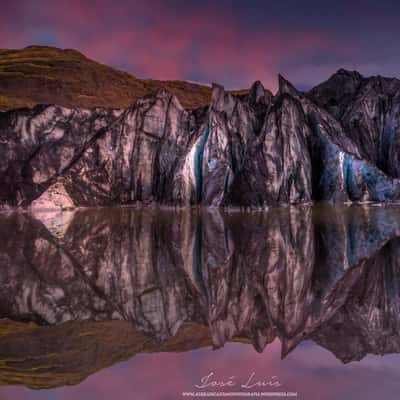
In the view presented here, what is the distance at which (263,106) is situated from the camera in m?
56.4

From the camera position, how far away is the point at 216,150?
154 feet

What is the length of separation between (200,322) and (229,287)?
2.03m

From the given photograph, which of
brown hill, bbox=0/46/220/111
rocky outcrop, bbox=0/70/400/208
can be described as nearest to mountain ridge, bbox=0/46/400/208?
rocky outcrop, bbox=0/70/400/208

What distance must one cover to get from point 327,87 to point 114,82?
1715 inches

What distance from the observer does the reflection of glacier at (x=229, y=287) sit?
23.0 feet

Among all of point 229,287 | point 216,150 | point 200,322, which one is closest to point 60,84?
point 216,150

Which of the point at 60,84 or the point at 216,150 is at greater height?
the point at 60,84

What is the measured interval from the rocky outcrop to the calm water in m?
27.3

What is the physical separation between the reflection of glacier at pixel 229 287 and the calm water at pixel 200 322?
0.03 m

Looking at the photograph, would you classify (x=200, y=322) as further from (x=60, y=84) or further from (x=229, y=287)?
(x=60, y=84)

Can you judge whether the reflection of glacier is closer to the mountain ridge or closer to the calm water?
the calm water

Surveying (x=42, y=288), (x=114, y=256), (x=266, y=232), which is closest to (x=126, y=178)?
(x=266, y=232)

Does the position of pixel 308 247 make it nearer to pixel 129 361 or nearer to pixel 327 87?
pixel 129 361

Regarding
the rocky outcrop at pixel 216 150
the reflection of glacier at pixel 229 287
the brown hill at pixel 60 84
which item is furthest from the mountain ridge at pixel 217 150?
the reflection of glacier at pixel 229 287
